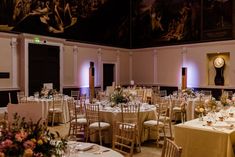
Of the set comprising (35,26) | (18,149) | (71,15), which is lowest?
(18,149)

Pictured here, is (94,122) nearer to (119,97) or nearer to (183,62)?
(119,97)

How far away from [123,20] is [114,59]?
2493mm

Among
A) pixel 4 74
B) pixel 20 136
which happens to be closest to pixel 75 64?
pixel 4 74

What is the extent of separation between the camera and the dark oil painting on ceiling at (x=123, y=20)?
11.1 meters

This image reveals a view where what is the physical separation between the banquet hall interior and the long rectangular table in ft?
6.05

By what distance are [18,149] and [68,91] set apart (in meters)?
11.0

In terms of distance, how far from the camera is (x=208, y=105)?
4602mm

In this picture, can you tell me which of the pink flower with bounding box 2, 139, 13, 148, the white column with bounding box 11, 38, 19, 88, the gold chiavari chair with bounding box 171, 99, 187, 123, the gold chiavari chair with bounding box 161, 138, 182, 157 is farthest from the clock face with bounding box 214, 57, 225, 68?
the pink flower with bounding box 2, 139, 13, 148

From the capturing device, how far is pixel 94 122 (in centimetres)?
590

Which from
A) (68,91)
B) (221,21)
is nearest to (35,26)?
(68,91)

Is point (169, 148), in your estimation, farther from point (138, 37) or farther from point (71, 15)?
point (138, 37)

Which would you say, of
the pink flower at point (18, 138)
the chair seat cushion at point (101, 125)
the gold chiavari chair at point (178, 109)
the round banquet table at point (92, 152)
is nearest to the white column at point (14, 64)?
the chair seat cushion at point (101, 125)

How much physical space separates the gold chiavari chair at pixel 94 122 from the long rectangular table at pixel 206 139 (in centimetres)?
221

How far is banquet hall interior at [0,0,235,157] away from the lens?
6.87 metres
